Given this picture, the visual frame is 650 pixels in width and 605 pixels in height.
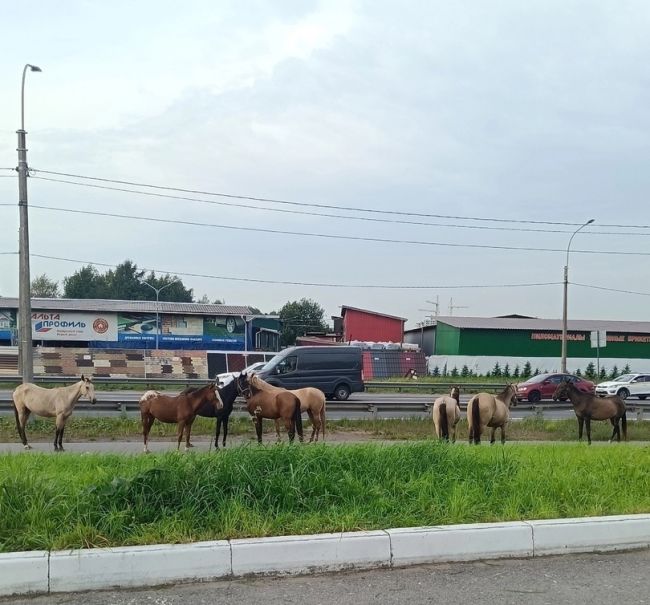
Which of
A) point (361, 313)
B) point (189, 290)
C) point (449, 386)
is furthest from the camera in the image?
point (189, 290)

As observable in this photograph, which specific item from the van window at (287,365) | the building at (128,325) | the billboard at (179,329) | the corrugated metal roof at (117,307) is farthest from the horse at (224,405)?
the corrugated metal roof at (117,307)

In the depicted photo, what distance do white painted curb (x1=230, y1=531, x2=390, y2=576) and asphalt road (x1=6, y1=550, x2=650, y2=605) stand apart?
0.10 meters

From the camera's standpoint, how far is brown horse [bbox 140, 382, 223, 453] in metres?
13.9

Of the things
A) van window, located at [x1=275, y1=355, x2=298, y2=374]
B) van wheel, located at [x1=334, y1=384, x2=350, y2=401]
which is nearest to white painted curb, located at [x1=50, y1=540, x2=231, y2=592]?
van window, located at [x1=275, y1=355, x2=298, y2=374]

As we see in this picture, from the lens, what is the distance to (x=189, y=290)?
420ft

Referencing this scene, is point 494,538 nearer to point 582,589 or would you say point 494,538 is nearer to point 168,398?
point 582,589

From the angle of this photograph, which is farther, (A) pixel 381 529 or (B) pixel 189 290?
(B) pixel 189 290

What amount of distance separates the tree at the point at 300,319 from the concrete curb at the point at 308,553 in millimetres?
93164

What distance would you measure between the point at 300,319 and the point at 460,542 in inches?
3896

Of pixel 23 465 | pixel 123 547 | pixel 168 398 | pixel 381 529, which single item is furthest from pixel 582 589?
pixel 168 398

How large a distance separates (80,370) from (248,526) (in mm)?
38231

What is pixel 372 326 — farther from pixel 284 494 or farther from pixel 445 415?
pixel 284 494

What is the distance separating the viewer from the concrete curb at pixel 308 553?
5.03 m

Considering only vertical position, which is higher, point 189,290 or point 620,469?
point 189,290
